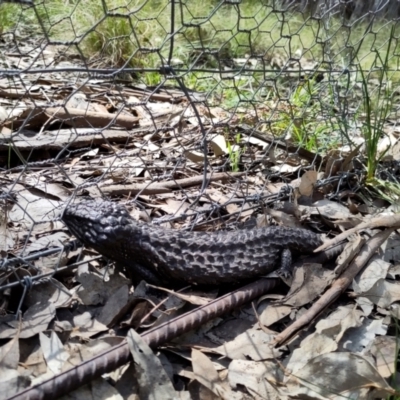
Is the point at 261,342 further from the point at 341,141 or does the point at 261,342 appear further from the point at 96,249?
the point at 341,141

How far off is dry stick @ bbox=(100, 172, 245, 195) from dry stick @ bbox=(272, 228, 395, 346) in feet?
2.23

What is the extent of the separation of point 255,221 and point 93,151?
83cm

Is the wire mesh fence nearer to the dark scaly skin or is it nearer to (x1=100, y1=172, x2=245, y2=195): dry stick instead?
(x1=100, y1=172, x2=245, y2=195): dry stick

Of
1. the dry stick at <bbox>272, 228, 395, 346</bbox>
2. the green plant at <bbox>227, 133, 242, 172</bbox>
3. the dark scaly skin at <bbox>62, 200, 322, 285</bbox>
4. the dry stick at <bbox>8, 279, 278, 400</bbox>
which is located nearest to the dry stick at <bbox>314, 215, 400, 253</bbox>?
the dry stick at <bbox>272, 228, 395, 346</bbox>

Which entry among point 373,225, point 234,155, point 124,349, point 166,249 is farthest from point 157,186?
point 124,349

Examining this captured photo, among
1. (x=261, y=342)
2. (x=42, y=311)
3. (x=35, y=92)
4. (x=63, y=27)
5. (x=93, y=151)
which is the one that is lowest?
(x=261, y=342)

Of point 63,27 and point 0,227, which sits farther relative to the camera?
point 63,27

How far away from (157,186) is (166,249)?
0.54 meters

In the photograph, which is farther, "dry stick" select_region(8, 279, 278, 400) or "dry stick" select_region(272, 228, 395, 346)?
"dry stick" select_region(272, 228, 395, 346)

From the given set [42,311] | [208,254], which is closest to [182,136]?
[208,254]

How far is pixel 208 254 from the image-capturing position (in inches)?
66.9

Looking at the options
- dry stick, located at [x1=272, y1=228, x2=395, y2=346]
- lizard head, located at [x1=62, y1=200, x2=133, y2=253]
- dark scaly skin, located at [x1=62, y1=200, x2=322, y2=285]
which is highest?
lizard head, located at [x1=62, y1=200, x2=133, y2=253]

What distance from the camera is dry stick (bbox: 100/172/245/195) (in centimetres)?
212

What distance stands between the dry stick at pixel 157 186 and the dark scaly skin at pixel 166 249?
37cm
